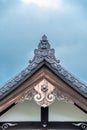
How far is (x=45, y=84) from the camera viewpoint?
8.20m

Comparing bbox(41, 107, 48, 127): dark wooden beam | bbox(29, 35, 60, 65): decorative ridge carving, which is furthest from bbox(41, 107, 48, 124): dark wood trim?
bbox(29, 35, 60, 65): decorative ridge carving

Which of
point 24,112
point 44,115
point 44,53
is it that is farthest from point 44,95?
point 44,53

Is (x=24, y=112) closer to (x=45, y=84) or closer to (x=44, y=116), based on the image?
(x=44, y=116)

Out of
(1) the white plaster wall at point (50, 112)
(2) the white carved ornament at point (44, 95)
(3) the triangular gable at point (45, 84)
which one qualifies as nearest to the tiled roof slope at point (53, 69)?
(3) the triangular gable at point (45, 84)

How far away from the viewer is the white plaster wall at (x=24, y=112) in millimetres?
8359

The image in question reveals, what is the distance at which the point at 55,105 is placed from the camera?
8.41 metres

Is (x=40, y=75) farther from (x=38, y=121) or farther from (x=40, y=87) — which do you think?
(x=38, y=121)

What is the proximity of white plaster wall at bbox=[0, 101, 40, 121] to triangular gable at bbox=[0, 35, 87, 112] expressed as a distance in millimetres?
278

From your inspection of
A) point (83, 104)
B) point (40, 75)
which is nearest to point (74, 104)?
point (83, 104)

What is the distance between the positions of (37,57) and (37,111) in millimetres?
907

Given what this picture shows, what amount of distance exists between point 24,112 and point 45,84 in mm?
629

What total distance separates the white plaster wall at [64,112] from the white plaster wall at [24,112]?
0.25 m

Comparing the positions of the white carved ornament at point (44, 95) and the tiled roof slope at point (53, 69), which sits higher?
the tiled roof slope at point (53, 69)

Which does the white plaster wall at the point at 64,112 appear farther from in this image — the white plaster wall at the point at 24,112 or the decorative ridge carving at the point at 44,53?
the decorative ridge carving at the point at 44,53
